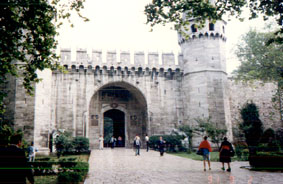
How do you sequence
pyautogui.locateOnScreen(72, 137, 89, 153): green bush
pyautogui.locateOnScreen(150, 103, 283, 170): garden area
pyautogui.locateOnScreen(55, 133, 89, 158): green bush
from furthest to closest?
pyautogui.locateOnScreen(72, 137, 89, 153): green bush < pyautogui.locateOnScreen(55, 133, 89, 158): green bush < pyautogui.locateOnScreen(150, 103, 283, 170): garden area

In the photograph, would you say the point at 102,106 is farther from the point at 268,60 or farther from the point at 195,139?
the point at 268,60

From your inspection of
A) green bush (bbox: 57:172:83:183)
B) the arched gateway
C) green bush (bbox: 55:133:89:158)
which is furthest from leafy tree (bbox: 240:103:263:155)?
green bush (bbox: 57:172:83:183)

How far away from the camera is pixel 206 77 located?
69.9 feet

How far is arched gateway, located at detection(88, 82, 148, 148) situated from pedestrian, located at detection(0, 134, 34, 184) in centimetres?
1944

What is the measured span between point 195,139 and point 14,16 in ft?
54.7

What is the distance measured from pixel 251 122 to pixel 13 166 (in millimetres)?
22911

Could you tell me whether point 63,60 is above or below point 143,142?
above

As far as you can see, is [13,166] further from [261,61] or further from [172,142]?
[261,61]

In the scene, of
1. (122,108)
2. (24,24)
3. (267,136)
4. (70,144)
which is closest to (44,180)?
(24,24)

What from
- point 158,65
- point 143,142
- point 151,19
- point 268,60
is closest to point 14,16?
point 151,19

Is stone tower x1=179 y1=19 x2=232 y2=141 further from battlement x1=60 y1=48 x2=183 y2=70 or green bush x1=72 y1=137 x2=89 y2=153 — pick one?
green bush x1=72 y1=137 x2=89 y2=153

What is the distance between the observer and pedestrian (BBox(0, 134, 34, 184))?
10.7ft

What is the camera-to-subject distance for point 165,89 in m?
23.0

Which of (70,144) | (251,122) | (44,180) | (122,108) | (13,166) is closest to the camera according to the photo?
(13,166)
